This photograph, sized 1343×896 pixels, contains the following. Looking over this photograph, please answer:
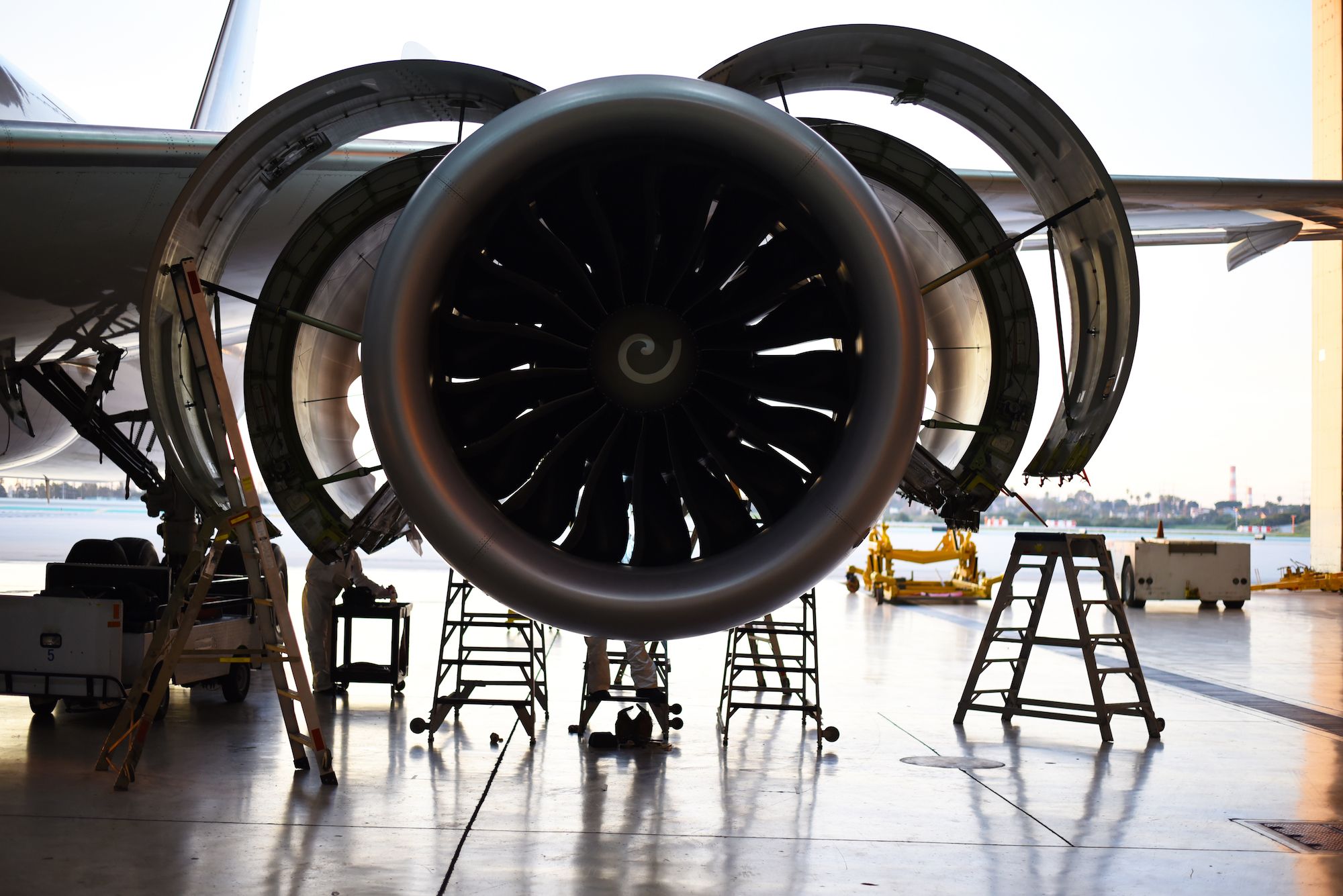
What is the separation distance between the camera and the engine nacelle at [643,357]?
2873 millimetres

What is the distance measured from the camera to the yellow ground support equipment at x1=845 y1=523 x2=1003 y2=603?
18.9m

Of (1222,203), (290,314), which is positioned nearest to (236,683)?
(290,314)

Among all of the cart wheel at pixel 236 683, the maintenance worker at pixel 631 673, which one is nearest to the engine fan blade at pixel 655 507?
the maintenance worker at pixel 631 673

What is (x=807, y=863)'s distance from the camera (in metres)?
5.02

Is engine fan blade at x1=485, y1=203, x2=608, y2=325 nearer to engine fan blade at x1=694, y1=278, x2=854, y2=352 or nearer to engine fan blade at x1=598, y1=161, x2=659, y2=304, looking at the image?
engine fan blade at x1=598, y1=161, x2=659, y2=304

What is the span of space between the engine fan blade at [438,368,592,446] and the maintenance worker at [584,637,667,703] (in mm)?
4421

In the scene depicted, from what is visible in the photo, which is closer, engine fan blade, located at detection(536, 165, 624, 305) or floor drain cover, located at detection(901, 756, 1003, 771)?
engine fan blade, located at detection(536, 165, 624, 305)

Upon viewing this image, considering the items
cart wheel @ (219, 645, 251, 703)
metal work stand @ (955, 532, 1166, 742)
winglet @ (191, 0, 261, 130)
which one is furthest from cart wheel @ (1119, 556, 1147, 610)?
winglet @ (191, 0, 261, 130)

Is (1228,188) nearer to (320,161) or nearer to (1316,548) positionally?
(320,161)

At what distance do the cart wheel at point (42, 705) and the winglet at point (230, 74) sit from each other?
6.42 meters

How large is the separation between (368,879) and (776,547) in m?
2.71

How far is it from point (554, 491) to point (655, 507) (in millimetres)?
307

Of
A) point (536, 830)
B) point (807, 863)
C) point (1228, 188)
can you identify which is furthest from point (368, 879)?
point (1228, 188)

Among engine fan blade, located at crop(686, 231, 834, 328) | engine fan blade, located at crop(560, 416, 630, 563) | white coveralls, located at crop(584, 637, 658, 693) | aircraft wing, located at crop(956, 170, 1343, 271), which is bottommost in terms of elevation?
white coveralls, located at crop(584, 637, 658, 693)
